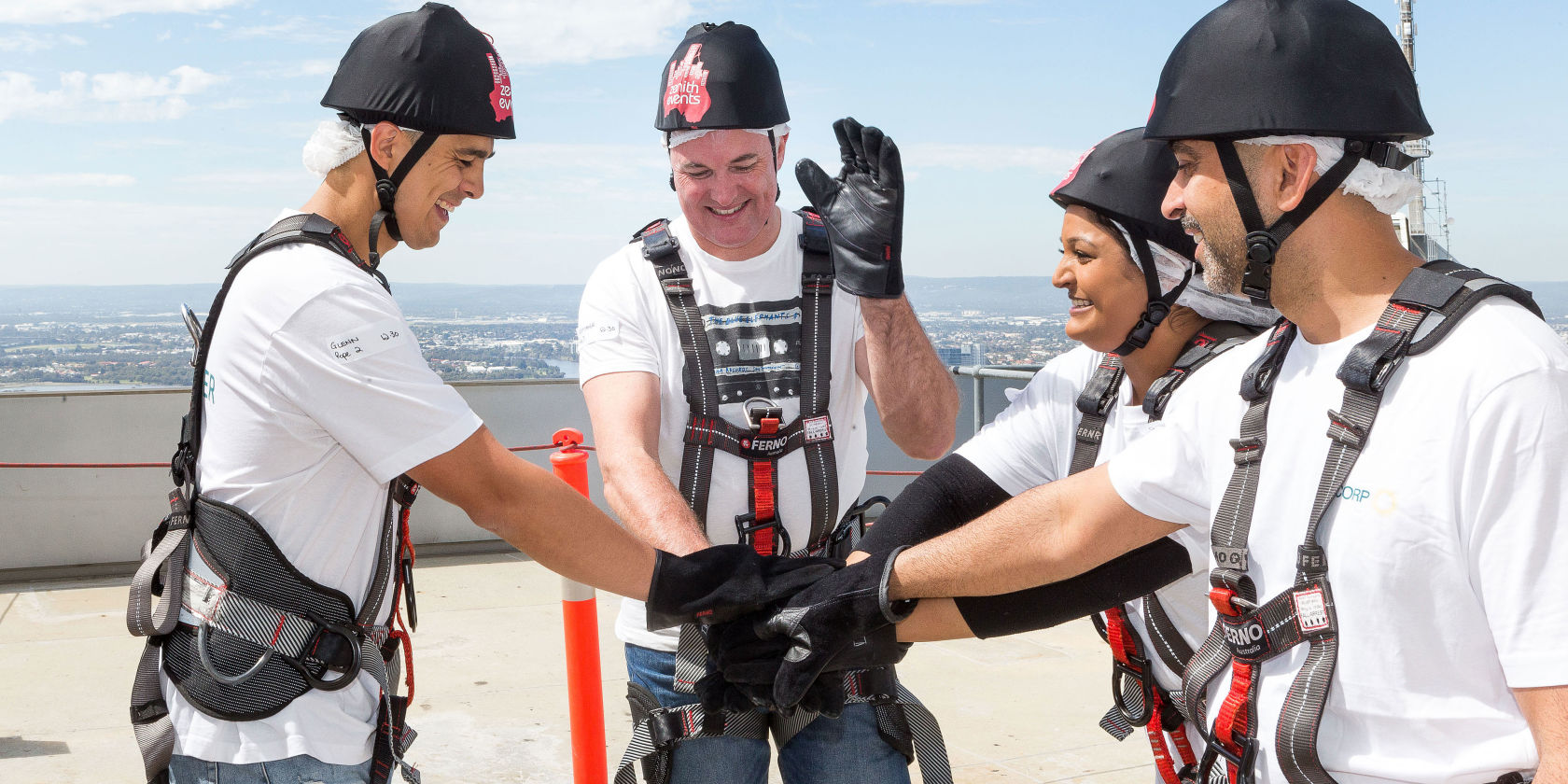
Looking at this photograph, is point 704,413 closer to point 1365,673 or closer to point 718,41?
point 718,41

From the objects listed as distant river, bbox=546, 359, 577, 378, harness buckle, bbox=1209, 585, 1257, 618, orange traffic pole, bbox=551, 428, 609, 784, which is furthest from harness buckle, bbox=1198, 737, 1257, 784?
distant river, bbox=546, 359, 577, 378

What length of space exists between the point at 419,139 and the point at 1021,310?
901cm

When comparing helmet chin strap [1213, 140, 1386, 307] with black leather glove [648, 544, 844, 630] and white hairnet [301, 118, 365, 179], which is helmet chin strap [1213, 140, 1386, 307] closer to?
black leather glove [648, 544, 844, 630]

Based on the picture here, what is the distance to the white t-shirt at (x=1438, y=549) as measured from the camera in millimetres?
1409

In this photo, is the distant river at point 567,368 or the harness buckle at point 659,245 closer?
the harness buckle at point 659,245

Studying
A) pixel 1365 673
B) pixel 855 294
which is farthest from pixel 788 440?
pixel 1365 673

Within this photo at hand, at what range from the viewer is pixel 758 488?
8.98 ft

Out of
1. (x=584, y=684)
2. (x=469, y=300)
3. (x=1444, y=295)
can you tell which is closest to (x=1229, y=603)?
(x=1444, y=295)

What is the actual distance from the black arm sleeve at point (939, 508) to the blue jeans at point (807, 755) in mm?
419

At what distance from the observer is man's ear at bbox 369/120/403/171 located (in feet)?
7.62

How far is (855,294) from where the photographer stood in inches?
110

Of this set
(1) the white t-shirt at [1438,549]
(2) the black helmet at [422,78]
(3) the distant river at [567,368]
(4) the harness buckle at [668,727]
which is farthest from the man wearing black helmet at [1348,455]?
(3) the distant river at [567,368]

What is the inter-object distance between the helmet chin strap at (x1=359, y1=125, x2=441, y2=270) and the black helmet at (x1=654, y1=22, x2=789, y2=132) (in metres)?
0.68

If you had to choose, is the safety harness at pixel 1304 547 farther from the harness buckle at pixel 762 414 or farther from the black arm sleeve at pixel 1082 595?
the harness buckle at pixel 762 414
